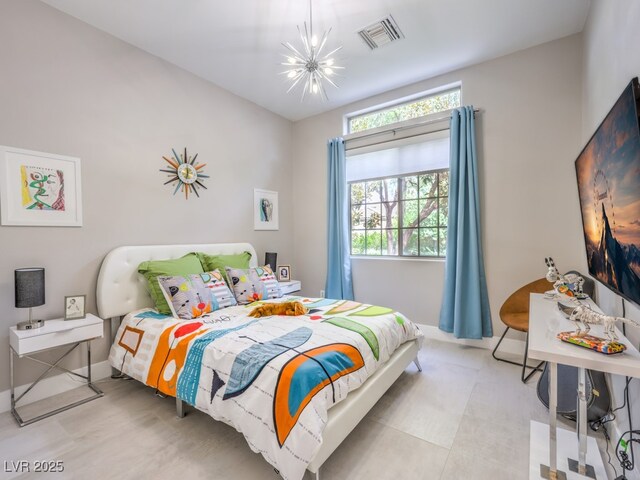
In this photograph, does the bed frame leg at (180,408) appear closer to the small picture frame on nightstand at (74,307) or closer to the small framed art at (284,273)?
the small picture frame on nightstand at (74,307)

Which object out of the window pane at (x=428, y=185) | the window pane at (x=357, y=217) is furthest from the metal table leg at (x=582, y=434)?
the window pane at (x=357, y=217)

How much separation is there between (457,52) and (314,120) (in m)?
2.07

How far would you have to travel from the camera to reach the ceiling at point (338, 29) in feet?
7.70

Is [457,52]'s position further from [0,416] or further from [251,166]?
[0,416]

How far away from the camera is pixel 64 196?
238cm

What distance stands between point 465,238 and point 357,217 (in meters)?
1.46

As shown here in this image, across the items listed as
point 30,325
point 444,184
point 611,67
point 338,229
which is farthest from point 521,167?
point 30,325

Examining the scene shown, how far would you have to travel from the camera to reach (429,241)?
11.7 ft

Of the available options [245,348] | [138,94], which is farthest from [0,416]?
[138,94]

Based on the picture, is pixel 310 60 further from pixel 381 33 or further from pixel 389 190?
pixel 389 190

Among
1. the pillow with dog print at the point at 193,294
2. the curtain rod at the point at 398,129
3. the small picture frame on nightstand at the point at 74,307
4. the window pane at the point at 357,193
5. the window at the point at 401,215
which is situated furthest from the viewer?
the window pane at the point at 357,193

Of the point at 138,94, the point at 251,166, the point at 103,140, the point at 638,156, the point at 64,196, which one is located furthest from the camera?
the point at 251,166

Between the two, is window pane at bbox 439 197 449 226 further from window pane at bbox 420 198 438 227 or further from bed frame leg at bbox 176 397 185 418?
bed frame leg at bbox 176 397 185 418

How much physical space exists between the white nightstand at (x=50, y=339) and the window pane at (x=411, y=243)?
318 cm
